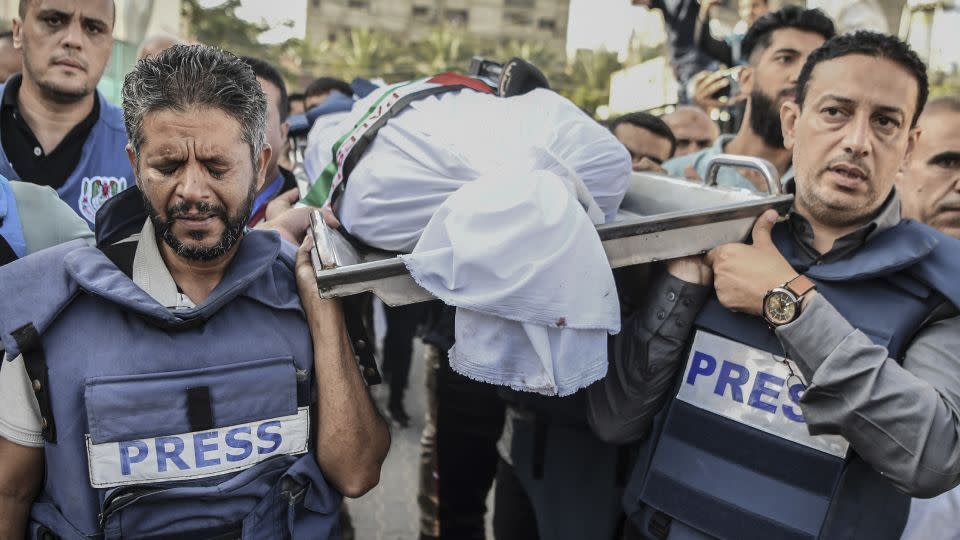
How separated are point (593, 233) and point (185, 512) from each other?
0.94 meters

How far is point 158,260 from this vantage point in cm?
160

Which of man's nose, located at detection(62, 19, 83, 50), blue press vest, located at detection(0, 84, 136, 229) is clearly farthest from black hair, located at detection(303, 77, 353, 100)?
man's nose, located at detection(62, 19, 83, 50)

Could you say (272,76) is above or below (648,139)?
above

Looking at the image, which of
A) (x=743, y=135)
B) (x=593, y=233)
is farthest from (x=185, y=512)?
(x=743, y=135)

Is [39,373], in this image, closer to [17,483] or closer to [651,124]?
[17,483]

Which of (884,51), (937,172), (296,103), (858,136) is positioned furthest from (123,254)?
(296,103)

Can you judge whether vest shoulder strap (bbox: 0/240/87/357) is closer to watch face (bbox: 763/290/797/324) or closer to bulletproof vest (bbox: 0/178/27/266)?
bulletproof vest (bbox: 0/178/27/266)

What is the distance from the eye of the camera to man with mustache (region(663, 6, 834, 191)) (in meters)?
2.85

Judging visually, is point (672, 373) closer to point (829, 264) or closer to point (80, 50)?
point (829, 264)

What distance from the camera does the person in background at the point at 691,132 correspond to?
448 cm

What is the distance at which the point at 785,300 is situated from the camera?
1.61m

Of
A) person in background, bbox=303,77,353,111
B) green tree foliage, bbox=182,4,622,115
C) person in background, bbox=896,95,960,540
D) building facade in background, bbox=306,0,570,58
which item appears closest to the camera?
person in background, bbox=896,95,960,540

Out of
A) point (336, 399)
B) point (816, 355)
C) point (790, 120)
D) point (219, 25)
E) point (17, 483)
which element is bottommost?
point (17, 483)

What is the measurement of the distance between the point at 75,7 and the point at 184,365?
1569mm
